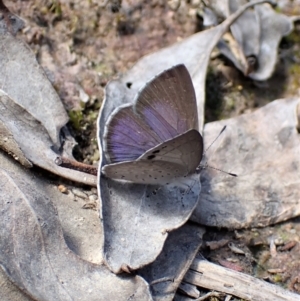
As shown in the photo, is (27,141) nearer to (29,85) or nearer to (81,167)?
(81,167)

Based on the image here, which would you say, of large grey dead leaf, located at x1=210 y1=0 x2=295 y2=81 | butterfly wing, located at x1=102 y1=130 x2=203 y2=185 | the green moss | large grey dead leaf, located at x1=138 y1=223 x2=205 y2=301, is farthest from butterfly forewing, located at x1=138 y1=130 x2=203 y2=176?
large grey dead leaf, located at x1=210 y1=0 x2=295 y2=81

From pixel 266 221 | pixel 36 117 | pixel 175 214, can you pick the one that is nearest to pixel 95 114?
pixel 36 117

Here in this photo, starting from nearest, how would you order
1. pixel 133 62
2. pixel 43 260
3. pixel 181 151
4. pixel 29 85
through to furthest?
pixel 43 260 → pixel 181 151 → pixel 29 85 → pixel 133 62

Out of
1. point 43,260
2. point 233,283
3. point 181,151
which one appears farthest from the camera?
point 233,283

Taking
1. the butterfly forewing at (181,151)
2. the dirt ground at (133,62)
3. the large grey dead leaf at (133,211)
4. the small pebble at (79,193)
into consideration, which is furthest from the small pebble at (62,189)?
the butterfly forewing at (181,151)

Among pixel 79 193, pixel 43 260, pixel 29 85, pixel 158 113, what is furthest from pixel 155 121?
pixel 43 260

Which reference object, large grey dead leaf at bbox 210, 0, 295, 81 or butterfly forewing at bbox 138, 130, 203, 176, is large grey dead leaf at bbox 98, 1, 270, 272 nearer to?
butterfly forewing at bbox 138, 130, 203, 176
